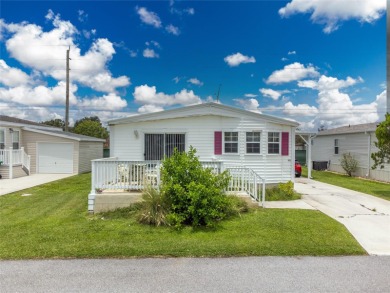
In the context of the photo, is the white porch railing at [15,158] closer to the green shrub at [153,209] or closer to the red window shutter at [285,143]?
the green shrub at [153,209]

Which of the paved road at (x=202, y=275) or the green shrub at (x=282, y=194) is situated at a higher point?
the green shrub at (x=282, y=194)

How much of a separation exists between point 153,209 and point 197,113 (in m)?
5.52

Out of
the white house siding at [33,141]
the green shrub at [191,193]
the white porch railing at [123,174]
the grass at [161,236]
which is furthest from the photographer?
the white house siding at [33,141]

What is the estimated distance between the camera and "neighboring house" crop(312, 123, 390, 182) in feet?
50.1

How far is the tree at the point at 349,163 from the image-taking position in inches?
645

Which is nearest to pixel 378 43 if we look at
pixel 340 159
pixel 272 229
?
pixel 340 159

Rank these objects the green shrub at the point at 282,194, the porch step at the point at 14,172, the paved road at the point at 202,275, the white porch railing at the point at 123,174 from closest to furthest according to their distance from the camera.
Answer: the paved road at the point at 202,275
the white porch railing at the point at 123,174
the green shrub at the point at 282,194
the porch step at the point at 14,172

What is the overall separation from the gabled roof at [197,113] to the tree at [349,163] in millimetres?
8894

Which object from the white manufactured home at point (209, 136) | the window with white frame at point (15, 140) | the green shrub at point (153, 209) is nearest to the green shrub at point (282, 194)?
the white manufactured home at point (209, 136)

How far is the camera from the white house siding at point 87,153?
1720 cm

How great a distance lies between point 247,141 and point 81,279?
27.3ft

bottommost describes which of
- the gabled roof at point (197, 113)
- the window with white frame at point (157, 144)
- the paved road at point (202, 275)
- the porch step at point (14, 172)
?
the paved road at point (202, 275)

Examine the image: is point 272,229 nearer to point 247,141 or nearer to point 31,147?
point 247,141

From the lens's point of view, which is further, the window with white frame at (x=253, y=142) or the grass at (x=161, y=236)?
the window with white frame at (x=253, y=142)
